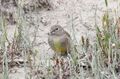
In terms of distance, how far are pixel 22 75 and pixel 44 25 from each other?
1.38 metres

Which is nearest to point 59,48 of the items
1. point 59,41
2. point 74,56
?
point 59,41

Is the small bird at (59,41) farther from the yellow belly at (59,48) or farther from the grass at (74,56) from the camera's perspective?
the grass at (74,56)

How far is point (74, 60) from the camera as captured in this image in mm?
4730

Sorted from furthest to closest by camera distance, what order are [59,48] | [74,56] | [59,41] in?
[59,41] → [59,48] → [74,56]

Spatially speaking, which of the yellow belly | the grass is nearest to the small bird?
the yellow belly

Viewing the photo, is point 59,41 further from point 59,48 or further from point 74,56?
point 74,56

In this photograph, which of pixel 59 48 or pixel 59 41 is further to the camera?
pixel 59 41

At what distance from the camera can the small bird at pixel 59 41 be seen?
565cm

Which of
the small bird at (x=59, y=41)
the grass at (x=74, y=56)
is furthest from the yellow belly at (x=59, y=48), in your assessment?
the grass at (x=74, y=56)

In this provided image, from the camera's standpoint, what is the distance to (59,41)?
5.84 m

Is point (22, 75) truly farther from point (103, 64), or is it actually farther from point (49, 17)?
point (49, 17)

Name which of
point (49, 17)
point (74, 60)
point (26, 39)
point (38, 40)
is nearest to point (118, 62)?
point (74, 60)

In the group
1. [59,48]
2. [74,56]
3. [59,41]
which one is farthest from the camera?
[59,41]

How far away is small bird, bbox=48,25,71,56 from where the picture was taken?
18.5 ft
